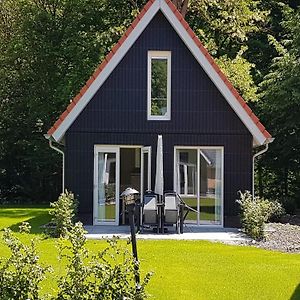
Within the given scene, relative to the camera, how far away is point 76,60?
26781 millimetres

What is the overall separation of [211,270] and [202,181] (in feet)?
22.7

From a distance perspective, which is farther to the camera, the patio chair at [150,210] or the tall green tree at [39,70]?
the tall green tree at [39,70]

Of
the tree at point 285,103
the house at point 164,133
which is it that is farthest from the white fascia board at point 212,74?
the tree at point 285,103

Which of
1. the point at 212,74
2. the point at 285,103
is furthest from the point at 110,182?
the point at 285,103

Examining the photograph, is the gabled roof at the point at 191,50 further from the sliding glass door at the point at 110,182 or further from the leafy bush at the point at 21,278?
the leafy bush at the point at 21,278

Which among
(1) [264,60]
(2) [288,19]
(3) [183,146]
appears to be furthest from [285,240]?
(1) [264,60]

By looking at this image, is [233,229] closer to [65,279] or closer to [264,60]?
[65,279]

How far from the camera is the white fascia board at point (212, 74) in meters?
17.4

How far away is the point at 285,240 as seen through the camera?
49.4 feet

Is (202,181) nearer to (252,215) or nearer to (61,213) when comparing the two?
(252,215)

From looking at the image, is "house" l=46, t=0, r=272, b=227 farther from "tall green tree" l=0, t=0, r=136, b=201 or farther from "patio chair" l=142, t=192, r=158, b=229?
"tall green tree" l=0, t=0, r=136, b=201

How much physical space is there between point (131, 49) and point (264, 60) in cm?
1372

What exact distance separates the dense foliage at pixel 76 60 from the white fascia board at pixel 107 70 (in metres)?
7.10

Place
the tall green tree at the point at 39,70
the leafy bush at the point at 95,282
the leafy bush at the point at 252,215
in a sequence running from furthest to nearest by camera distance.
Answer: the tall green tree at the point at 39,70 → the leafy bush at the point at 252,215 → the leafy bush at the point at 95,282
